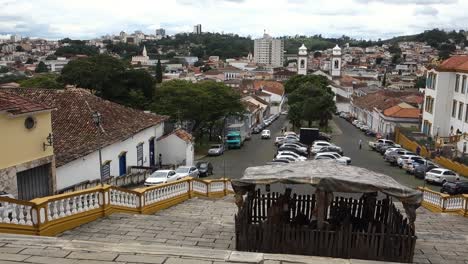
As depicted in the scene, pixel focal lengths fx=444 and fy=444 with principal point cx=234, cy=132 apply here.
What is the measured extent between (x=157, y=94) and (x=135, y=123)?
17760 mm

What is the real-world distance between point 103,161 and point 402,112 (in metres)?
39.0

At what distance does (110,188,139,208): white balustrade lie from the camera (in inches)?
444

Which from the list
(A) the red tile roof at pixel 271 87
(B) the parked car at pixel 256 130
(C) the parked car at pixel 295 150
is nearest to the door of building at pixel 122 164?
(C) the parked car at pixel 295 150

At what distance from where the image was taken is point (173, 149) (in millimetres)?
30344

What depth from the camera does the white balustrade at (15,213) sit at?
8492 millimetres

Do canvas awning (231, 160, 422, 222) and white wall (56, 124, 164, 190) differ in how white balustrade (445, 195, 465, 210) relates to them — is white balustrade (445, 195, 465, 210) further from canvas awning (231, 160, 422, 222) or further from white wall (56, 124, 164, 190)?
white wall (56, 124, 164, 190)

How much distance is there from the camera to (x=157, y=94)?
143ft

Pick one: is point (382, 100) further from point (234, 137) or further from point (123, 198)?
point (123, 198)

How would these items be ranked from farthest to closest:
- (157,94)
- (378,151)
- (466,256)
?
1. (157,94)
2. (378,151)
3. (466,256)

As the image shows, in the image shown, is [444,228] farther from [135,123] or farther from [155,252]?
[135,123]

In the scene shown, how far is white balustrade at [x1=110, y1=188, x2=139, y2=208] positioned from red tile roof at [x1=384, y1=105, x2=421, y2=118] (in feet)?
142

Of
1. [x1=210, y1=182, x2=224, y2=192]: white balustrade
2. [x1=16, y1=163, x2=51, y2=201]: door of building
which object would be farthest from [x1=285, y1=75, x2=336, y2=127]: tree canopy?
[x1=16, y1=163, x2=51, y2=201]: door of building

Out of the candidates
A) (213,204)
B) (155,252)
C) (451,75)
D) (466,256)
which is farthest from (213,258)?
(451,75)

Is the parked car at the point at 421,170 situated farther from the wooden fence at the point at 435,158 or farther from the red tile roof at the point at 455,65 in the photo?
the red tile roof at the point at 455,65
